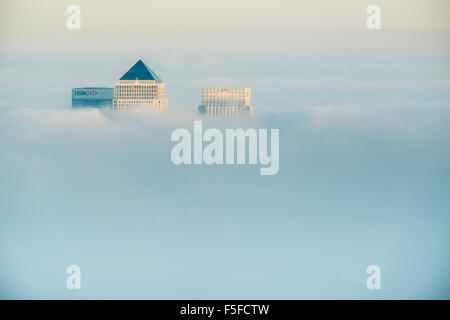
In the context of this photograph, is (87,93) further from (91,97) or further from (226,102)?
(226,102)

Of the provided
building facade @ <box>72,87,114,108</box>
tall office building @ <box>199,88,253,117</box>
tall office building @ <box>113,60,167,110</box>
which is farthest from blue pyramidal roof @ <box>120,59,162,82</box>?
tall office building @ <box>199,88,253,117</box>

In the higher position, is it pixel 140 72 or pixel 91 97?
pixel 140 72

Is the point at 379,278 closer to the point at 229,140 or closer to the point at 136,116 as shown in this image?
the point at 229,140

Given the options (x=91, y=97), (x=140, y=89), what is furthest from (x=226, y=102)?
(x=91, y=97)

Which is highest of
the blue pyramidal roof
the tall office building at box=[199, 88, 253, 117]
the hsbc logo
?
the blue pyramidal roof

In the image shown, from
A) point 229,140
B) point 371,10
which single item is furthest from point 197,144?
point 371,10

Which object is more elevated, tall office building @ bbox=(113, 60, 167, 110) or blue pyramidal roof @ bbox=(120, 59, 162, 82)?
blue pyramidal roof @ bbox=(120, 59, 162, 82)

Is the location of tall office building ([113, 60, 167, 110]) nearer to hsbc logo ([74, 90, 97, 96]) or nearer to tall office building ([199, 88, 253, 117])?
hsbc logo ([74, 90, 97, 96])

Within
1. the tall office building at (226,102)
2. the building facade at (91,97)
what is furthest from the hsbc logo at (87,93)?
the tall office building at (226,102)
